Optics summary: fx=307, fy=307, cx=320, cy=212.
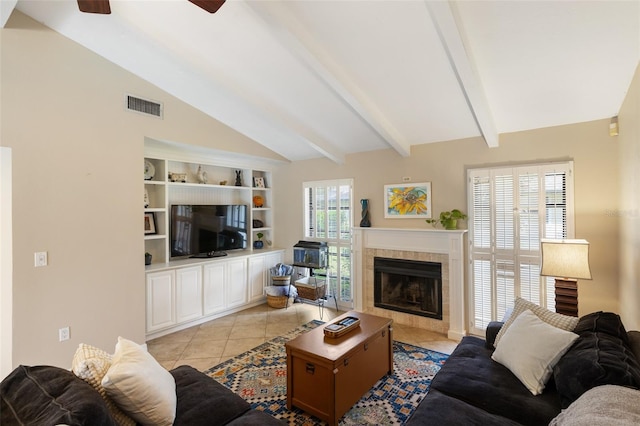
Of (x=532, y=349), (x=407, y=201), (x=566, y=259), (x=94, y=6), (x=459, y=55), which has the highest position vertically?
(x=94, y=6)

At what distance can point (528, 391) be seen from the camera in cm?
183

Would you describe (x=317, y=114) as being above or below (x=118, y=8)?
below

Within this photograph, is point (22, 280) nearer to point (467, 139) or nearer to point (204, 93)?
point (204, 93)

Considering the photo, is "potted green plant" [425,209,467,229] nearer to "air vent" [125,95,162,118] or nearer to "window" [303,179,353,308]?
"window" [303,179,353,308]

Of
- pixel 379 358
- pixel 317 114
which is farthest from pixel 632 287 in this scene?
pixel 317 114

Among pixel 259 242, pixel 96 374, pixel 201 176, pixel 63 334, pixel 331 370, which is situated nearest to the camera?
pixel 96 374

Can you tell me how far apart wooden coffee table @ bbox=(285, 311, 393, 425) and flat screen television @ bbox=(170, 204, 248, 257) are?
2.56 metres

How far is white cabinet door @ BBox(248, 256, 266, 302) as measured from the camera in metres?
4.97

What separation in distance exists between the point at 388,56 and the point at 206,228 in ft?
11.2

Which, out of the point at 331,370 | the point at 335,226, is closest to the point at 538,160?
the point at 335,226

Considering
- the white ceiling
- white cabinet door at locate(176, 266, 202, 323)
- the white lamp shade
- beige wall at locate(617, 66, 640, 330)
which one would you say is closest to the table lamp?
the white lamp shade

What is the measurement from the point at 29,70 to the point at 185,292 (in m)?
2.80

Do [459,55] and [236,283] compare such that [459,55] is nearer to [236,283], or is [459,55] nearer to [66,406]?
[66,406]

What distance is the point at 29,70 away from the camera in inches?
106
